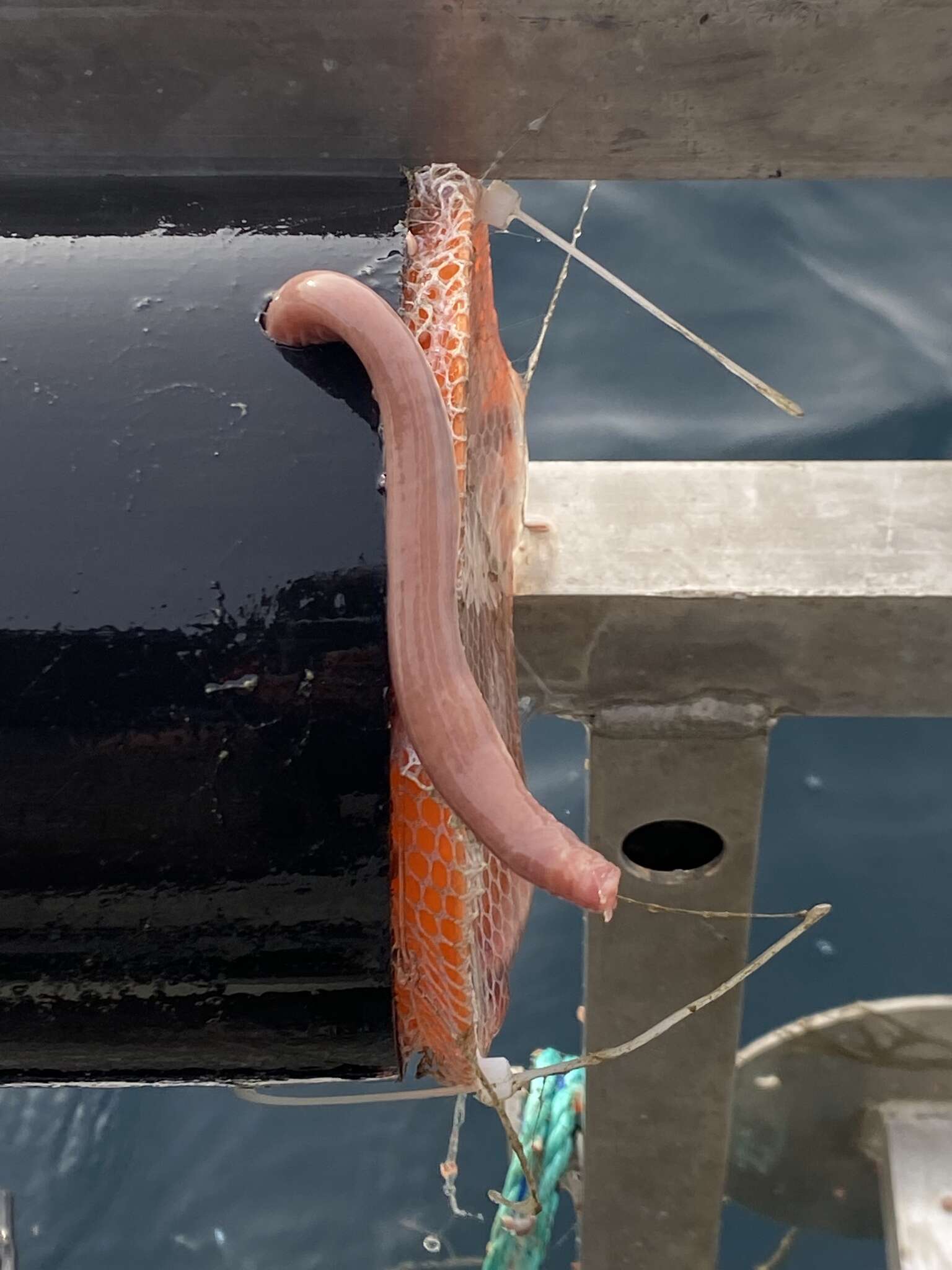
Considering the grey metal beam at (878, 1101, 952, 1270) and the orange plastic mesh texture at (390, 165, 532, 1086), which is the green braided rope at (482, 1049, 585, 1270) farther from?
the orange plastic mesh texture at (390, 165, 532, 1086)

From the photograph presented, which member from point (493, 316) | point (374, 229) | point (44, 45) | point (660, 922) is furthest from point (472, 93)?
point (660, 922)

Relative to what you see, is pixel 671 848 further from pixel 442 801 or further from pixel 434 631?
pixel 434 631

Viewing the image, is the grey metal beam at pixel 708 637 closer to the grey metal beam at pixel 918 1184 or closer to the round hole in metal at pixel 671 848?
the round hole in metal at pixel 671 848

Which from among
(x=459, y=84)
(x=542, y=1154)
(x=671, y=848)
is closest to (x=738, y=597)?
(x=671, y=848)

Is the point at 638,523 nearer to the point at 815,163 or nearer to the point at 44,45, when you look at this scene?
the point at 815,163

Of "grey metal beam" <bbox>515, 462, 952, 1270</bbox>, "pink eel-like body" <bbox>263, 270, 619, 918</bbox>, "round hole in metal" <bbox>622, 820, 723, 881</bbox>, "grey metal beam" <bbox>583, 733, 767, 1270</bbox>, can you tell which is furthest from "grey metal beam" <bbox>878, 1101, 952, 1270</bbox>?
"pink eel-like body" <bbox>263, 270, 619, 918</bbox>

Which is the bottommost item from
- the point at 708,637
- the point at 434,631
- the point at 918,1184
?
the point at 918,1184
